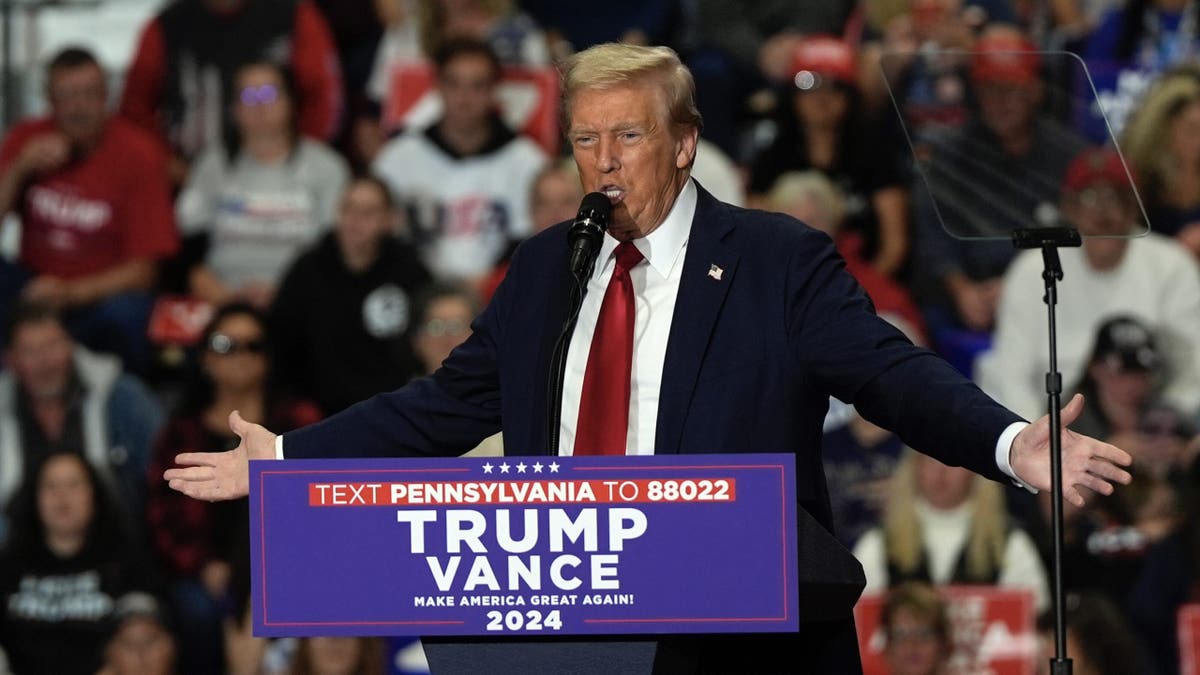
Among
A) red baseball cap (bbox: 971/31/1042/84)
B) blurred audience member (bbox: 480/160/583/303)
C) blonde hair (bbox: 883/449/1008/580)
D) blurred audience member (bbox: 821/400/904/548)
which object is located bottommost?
blonde hair (bbox: 883/449/1008/580)

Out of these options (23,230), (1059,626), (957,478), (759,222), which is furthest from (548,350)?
(23,230)

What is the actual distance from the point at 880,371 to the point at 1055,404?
10.4 inches

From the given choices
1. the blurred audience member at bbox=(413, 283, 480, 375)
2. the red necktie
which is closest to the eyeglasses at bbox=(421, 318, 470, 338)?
the blurred audience member at bbox=(413, 283, 480, 375)

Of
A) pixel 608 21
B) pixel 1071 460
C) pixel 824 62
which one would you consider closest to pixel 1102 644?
pixel 824 62

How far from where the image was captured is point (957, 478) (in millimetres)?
6031

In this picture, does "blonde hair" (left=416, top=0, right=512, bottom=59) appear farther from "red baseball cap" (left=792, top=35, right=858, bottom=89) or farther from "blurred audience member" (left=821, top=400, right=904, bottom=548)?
"blurred audience member" (left=821, top=400, right=904, bottom=548)

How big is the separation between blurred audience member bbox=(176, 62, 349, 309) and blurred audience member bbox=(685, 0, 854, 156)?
4.50 ft

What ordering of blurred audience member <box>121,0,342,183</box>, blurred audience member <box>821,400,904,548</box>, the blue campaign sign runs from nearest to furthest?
the blue campaign sign
blurred audience member <box>821,400,904,548</box>
blurred audience member <box>121,0,342,183</box>

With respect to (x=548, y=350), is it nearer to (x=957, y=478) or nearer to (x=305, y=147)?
(x=957, y=478)

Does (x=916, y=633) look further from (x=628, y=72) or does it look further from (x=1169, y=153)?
(x=628, y=72)

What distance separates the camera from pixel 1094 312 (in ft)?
21.0

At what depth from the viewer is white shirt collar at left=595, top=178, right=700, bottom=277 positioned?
2.88 metres

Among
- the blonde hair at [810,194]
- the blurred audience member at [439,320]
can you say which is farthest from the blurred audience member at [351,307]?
the blonde hair at [810,194]

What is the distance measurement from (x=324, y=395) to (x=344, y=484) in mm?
4062
